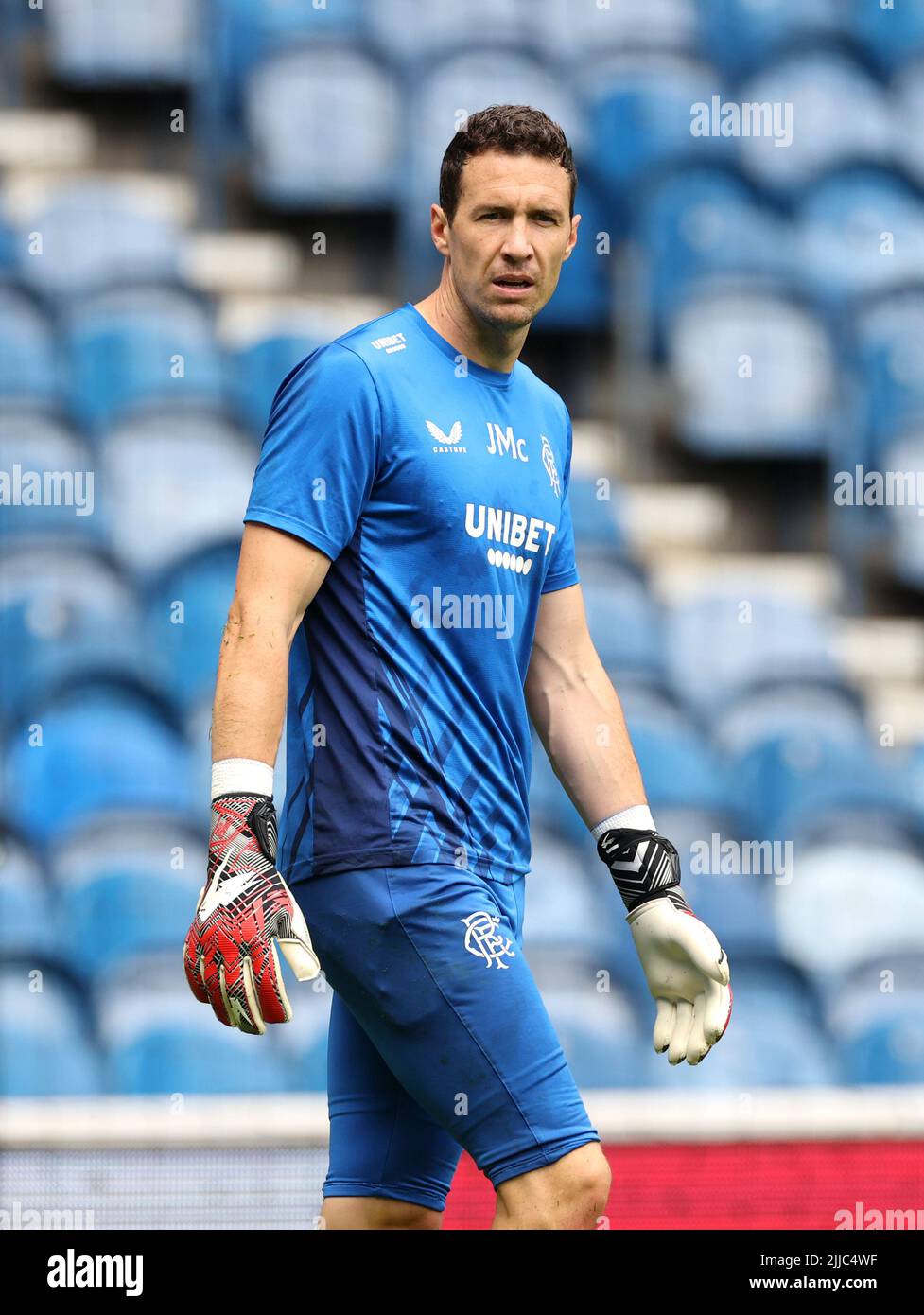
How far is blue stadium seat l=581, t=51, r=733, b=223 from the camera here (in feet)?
25.6

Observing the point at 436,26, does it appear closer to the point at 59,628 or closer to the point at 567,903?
the point at 59,628

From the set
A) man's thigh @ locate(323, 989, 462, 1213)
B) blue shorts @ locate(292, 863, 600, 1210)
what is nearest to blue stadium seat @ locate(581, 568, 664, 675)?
man's thigh @ locate(323, 989, 462, 1213)

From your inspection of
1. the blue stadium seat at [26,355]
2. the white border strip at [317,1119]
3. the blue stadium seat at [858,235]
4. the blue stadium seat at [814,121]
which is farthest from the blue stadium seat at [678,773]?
the blue stadium seat at [814,121]

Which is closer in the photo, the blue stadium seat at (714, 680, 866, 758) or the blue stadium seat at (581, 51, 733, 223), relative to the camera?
the blue stadium seat at (714, 680, 866, 758)

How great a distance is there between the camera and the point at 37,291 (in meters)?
7.19

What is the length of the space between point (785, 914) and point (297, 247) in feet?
11.3

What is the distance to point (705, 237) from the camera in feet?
25.4

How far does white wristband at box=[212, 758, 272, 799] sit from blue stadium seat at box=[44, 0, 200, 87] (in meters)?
6.32

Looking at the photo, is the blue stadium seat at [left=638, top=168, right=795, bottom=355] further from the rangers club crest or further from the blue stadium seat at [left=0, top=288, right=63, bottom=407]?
the rangers club crest

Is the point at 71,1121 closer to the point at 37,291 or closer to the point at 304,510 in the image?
the point at 304,510

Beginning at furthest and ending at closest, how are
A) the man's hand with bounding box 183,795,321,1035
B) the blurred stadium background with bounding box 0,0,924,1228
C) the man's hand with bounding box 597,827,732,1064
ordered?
the blurred stadium background with bounding box 0,0,924,1228, the man's hand with bounding box 597,827,732,1064, the man's hand with bounding box 183,795,321,1035
